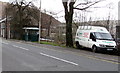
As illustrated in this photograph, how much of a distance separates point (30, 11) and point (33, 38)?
819 cm

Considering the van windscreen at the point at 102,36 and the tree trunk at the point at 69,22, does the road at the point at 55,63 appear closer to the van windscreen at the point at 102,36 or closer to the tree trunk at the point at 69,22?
the van windscreen at the point at 102,36

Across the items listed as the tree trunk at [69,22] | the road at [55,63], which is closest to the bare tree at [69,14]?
the tree trunk at [69,22]

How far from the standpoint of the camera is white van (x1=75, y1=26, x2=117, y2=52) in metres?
15.4

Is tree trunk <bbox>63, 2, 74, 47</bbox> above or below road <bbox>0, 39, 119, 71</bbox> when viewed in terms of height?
above

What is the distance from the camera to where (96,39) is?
1616 centimetres

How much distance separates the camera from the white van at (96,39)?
15.4 m

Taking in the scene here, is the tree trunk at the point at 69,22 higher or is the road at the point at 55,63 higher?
the tree trunk at the point at 69,22

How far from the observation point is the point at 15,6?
4316cm

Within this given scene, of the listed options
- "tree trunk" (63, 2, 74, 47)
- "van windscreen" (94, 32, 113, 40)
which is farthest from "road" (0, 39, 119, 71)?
"tree trunk" (63, 2, 74, 47)

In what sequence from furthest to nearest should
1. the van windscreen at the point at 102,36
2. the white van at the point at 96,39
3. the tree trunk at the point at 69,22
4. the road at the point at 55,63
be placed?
the tree trunk at the point at 69,22 → the van windscreen at the point at 102,36 → the white van at the point at 96,39 → the road at the point at 55,63

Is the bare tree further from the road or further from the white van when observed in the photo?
the road

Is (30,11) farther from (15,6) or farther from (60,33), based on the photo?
(60,33)

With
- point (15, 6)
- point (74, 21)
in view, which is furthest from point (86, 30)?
point (15, 6)

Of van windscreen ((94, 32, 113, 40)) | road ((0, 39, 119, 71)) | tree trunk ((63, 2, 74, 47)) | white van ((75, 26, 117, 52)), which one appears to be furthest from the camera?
tree trunk ((63, 2, 74, 47))
